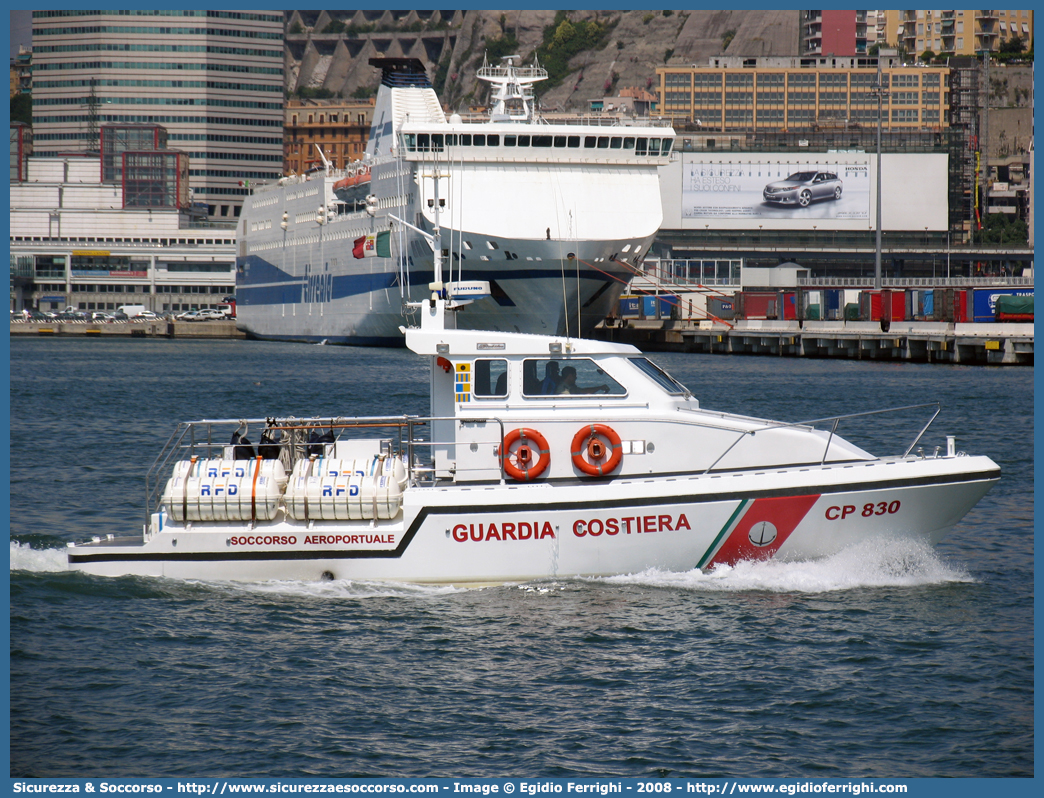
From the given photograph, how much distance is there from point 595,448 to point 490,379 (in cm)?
148

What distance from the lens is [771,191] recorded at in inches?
4523

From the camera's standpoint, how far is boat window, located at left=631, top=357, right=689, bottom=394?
14312 millimetres

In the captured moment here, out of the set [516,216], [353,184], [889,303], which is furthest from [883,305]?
[353,184]

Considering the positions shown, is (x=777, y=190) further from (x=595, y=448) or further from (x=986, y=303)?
(x=595, y=448)

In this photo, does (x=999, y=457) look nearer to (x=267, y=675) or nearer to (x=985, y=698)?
(x=985, y=698)

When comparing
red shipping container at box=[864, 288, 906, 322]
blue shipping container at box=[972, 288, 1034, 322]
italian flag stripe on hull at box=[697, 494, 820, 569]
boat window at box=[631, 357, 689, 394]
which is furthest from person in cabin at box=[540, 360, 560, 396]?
red shipping container at box=[864, 288, 906, 322]

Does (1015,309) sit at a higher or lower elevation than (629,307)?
lower

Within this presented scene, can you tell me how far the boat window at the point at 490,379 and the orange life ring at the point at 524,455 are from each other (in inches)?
21.8

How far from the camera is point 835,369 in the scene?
53844mm

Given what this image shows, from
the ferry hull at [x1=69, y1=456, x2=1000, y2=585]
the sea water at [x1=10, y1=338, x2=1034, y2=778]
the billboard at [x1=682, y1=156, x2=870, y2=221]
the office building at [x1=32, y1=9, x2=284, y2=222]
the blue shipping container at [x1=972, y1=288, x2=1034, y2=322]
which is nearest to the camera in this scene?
the sea water at [x1=10, y1=338, x2=1034, y2=778]

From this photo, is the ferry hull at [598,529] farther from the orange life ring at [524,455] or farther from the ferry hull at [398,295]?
the ferry hull at [398,295]

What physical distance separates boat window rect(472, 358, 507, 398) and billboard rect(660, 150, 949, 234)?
10297 centimetres

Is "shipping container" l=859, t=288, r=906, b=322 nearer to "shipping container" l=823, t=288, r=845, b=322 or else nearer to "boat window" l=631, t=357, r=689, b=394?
"shipping container" l=823, t=288, r=845, b=322

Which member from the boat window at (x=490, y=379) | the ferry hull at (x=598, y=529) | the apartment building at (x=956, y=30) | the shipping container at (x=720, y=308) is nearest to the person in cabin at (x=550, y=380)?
the boat window at (x=490, y=379)
